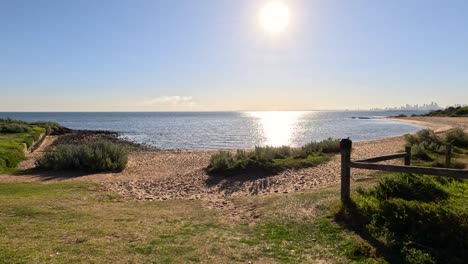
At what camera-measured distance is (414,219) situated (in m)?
6.04

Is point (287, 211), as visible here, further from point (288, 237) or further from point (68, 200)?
point (68, 200)

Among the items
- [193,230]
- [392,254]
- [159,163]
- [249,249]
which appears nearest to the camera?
[392,254]

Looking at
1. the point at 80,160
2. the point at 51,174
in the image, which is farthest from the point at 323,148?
the point at 51,174

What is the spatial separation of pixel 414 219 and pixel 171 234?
4.55 metres

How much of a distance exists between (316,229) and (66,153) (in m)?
15.9

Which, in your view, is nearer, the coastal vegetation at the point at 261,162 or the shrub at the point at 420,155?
the coastal vegetation at the point at 261,162

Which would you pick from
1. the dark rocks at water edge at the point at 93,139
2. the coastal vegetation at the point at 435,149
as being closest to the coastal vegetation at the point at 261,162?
the coastal vegetation at the point at 435,149

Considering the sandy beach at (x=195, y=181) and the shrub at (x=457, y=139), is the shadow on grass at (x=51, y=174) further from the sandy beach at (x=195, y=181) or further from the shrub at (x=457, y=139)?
the shrub at (x=457, y=139)

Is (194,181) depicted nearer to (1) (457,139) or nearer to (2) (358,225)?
(2) (358,225)

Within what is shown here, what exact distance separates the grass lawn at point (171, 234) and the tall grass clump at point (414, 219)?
0.42 meters

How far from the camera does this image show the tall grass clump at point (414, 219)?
5.41 m

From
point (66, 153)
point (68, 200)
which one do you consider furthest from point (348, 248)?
point (66, 153)

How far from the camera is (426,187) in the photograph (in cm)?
755

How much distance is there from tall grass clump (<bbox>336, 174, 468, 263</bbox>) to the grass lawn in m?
0.42
